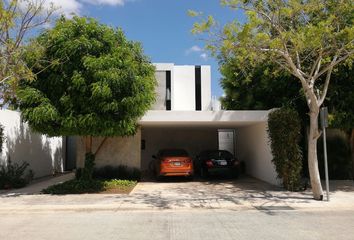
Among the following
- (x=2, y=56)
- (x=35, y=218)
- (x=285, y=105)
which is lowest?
(x=35, y=218)

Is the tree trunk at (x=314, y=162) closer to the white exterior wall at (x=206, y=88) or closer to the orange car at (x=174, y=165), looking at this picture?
the orange car at (x=174, y=165)

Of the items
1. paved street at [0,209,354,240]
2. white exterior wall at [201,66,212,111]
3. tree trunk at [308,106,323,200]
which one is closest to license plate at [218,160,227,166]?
tree trunk at [308,106,323,200]

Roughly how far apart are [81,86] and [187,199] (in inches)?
208

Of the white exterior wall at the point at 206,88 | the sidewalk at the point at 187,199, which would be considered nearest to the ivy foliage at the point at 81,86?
the sidewalk at the point at 187,199

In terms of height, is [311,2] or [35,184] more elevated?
→ [311,2]

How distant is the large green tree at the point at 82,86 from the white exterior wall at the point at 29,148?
12.6ft

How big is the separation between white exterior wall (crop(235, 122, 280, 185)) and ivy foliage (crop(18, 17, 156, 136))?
231 inches

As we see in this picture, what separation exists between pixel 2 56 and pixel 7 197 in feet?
16.0

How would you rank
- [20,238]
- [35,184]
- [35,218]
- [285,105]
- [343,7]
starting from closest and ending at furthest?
1. [20,238]
2. [35,218]
3. [343,7]
4. [285,105]
5. [35,184]

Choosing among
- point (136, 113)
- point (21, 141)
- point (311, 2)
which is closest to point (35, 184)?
point (21, 141)

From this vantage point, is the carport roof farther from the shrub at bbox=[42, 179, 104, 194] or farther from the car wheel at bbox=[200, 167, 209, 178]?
the shrub at bbox=[42, 179, 104, 194]

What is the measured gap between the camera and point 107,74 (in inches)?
532

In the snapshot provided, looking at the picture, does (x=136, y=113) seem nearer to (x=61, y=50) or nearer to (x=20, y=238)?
(x=61, y=50)

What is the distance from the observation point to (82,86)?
13.7 meters
